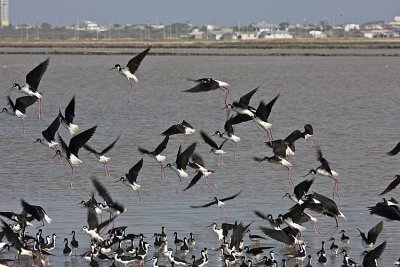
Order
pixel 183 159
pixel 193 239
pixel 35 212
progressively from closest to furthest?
1. pixel 193 239
2. pixel 35 212
3. pixel 183 159

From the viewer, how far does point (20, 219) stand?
17031 millimetres

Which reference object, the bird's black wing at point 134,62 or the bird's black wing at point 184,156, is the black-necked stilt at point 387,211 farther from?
the bird's black wing at point 134,62

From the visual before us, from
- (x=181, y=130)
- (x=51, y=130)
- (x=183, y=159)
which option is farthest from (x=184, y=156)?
(x=51, y=130)

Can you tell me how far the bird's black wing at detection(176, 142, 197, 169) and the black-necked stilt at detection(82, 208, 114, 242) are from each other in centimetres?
191

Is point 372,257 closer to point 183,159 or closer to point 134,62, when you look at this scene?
point 183,159

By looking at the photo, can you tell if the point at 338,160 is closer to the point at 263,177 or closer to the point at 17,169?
the point at 263,177

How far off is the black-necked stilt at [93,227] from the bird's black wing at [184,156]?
6.28 feet

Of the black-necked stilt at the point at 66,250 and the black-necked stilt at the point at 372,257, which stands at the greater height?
the black-necked stilt at the point at 372,257

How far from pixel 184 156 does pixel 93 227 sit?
225 centimetres

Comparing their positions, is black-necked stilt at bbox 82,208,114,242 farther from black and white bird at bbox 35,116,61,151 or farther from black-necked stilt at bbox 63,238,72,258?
black and white bird at bbox 35,116,61,151

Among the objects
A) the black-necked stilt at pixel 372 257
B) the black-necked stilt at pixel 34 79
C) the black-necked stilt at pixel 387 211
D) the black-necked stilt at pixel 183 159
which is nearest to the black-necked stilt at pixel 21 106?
the black-necked stilt at pixel 34 79

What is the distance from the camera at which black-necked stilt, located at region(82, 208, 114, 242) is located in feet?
54.4

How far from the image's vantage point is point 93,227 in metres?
16.8

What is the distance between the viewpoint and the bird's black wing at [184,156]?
1826cm
